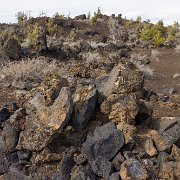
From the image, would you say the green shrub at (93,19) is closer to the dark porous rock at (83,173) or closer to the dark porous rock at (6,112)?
the dark porous rock at (6,112)

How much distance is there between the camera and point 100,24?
1625 inches

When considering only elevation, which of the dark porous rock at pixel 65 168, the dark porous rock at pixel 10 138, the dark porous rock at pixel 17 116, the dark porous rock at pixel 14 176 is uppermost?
the dark porous rock at pixel 17 116

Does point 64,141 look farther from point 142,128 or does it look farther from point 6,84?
point 6,84

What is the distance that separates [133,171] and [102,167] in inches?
16.5

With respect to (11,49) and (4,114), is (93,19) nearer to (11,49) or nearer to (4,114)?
(11,49)

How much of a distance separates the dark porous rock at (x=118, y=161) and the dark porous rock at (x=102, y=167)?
107mm

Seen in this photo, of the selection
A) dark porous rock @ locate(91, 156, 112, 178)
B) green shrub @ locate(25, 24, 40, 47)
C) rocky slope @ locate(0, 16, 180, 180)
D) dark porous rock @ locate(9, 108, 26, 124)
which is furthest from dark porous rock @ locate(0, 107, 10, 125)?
green shrub @ locate(25, 24, 40, 47)

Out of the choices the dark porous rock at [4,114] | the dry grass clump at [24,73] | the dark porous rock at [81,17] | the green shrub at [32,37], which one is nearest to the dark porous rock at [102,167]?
the dark porous rock at [4,114]

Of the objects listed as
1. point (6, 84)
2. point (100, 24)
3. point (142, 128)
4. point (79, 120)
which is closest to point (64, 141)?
point (79, 120)

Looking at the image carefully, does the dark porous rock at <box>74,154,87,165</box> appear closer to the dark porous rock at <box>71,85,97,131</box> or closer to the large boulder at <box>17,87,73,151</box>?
the large boulder at <box>17,87,73,151</box>

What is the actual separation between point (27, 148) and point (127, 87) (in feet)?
6.16

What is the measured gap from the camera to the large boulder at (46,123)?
5.70 meters

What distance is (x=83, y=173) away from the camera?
530 cm

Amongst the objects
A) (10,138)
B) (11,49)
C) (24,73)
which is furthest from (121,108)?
(11,49)
